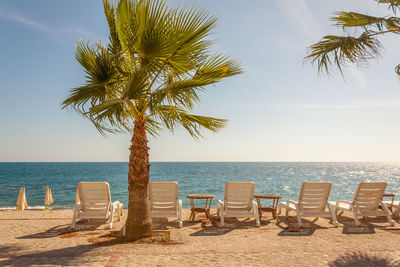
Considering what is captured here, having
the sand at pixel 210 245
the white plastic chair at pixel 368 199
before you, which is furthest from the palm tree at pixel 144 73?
the white plastic chair at pixel 368 199

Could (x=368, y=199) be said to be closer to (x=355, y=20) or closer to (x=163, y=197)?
(x=355, y=20)

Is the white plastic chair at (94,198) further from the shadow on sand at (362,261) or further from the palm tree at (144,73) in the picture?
the shadow on sand at (362,261)

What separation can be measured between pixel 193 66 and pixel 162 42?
86cm

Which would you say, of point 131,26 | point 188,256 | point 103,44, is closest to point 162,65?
point 131,26

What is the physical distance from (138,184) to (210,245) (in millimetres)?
1796

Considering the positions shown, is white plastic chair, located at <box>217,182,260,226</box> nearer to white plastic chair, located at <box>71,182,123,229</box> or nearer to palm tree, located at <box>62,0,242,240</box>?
palm tree, located at <box>62,0,242,240</box>

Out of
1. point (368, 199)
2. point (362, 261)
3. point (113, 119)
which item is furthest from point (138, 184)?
point (368, 199)

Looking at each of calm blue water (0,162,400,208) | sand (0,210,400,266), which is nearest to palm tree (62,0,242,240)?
sand (0,210,400,266)

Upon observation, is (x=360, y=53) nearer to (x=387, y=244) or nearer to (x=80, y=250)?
(x=387, y=244)

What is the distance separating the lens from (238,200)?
287 inches

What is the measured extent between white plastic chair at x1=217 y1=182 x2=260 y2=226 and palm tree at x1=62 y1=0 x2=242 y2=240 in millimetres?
2164

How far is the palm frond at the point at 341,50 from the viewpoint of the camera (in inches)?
197

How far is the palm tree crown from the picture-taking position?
462 cm

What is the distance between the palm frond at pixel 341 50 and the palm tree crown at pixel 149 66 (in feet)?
5.26
